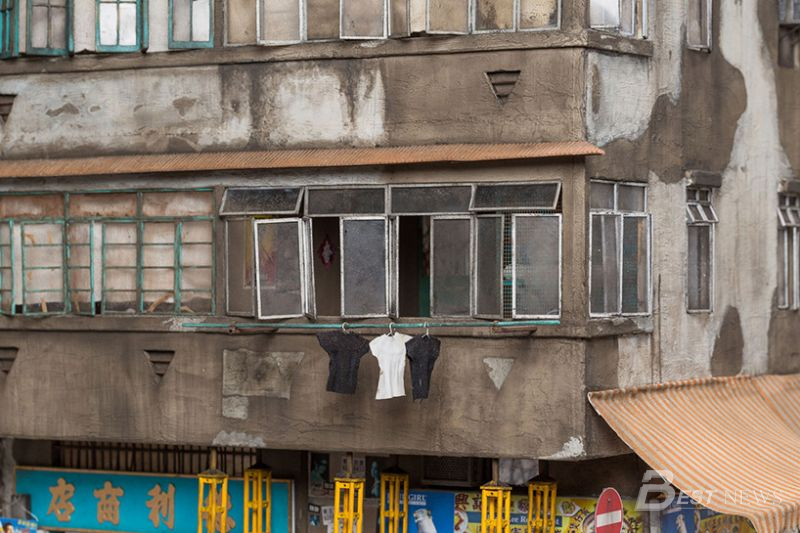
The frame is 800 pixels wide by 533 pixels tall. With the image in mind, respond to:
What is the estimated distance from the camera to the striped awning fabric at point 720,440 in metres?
18.2

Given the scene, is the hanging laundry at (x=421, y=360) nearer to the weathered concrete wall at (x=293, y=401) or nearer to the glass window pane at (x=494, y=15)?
the weathered concrete wall at (x=293, y=401)

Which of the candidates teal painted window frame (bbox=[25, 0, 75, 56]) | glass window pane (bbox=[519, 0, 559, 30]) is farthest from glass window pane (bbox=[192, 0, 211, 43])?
glass window pane (bbox=[519, 0, 559, 30])

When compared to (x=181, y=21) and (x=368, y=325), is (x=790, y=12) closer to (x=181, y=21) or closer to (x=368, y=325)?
(x=368, y=325)

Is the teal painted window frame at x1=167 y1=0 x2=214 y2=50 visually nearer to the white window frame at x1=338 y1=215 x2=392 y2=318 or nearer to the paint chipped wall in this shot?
the white window frame at x1=338 y1=215 x2=392 y2=318

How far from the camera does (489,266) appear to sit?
18.7 m

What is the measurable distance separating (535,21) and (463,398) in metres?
3.60

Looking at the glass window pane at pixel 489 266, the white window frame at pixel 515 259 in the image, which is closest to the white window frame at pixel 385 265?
the glass window pane at pixel 489 266

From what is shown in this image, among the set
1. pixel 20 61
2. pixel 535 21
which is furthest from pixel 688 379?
pixel 20 61

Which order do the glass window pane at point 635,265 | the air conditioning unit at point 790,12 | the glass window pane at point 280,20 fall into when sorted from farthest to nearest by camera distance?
the air conditioning unit at point 790,12 < the glass window pane at point 280,20 < the glass window pane at point 635,265

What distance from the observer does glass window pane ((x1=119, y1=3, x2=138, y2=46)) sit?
66.1 feet

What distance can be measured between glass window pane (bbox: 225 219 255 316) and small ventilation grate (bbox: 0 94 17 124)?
2.91 meters

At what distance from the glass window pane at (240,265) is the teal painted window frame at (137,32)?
2.06 metres

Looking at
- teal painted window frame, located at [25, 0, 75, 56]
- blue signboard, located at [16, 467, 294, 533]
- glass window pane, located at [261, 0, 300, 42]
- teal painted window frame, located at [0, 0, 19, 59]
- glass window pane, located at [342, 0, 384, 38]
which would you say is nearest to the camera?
glass window pane, located at [342, 0, 384, 38]

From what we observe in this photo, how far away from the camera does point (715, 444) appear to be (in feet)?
63.7
